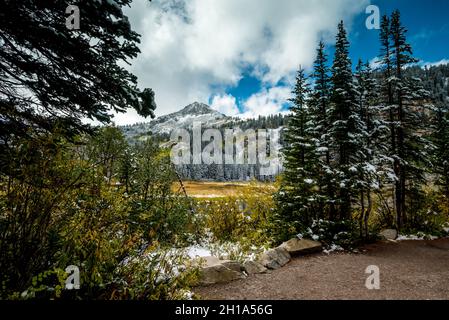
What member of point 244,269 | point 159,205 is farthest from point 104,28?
point 244,269

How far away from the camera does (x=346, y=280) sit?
6.89m

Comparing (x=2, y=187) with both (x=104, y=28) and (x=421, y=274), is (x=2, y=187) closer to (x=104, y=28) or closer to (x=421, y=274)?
(x=104, y=28)

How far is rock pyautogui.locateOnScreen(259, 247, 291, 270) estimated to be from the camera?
26.5ft

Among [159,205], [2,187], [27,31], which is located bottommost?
[159,205]

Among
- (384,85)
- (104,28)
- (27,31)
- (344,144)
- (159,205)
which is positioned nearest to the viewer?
(27,31)

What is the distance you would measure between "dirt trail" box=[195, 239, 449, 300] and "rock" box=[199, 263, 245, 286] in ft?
0.63

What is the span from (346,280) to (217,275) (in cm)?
378

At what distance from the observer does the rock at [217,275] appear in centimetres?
638

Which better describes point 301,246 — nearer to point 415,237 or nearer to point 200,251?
point 200,251

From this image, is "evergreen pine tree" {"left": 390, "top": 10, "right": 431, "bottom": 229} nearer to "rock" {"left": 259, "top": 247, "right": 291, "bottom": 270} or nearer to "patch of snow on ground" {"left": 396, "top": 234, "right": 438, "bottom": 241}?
"patch of snow on ground" {"left": 396, "top": 234, "right": 438, "bottom": 241}

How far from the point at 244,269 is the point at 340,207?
722cm

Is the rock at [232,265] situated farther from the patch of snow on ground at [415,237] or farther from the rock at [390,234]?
the patch of snow on ground at [415,237]
